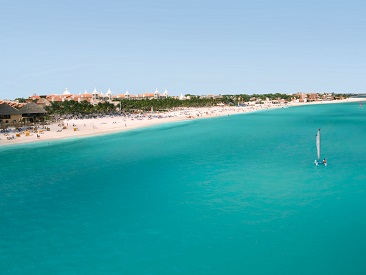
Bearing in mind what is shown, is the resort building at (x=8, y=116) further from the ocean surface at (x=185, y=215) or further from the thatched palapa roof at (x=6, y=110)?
the ocean surface at (x=185, y=215)

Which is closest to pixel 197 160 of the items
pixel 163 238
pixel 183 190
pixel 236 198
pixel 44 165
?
pixel 183 190

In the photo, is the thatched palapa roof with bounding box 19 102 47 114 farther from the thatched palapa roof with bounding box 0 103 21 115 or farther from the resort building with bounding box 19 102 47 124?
the thatched palapa roof with bounding box 0 103 21 115

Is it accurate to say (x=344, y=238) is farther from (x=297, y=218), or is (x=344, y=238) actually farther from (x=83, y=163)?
(x=83, y=163)

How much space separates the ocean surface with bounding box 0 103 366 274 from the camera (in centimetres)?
1714

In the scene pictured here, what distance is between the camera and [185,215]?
2334 centimetres

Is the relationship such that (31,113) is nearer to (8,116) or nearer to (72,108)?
(8,116)

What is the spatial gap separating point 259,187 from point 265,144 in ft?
93.1

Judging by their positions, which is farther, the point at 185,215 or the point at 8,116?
the point at 8,116

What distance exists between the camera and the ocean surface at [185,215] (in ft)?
56.2

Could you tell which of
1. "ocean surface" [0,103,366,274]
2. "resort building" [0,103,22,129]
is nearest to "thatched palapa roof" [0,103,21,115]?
"resort building" [0,103,22,129]

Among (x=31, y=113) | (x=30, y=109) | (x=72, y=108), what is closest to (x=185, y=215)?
(x=31, y=113)

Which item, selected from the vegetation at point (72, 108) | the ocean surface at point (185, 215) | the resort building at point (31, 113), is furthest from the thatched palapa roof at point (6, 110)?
the ocean surface at point (185, 215)

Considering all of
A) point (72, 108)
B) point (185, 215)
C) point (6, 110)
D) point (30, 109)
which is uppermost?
point (72, 108)

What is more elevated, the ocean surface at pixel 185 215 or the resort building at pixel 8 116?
the resort building at pixel 8 116
